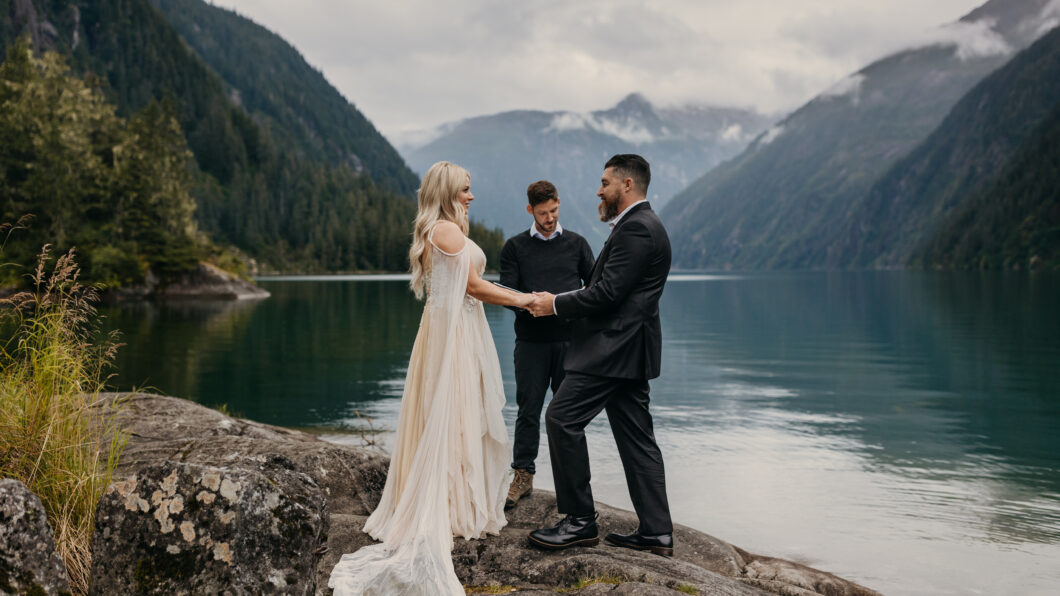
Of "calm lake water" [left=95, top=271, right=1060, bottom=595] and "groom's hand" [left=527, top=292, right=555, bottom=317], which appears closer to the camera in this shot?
"groom's hand" [left=527, top=292, right=555, bottom=317]

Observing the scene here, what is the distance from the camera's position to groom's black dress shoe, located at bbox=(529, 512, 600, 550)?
560cm

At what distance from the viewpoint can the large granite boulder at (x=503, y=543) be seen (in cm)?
485

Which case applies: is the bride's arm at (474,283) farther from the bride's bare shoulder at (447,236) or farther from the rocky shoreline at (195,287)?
the rocky shoreline at (195,287)

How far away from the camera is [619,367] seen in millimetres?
5797

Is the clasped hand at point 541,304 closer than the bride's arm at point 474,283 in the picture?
No

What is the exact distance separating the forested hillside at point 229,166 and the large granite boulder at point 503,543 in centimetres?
13142

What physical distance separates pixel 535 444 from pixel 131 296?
2618 inches

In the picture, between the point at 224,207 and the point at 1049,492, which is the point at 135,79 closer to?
the point at 224,207

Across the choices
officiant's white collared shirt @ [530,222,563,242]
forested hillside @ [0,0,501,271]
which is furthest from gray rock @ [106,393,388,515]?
forested hillside @ [0,0,501,271]

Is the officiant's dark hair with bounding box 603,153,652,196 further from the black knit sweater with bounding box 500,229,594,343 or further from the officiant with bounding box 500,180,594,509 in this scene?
the black knit sweater with bounding box 500,229,594,343

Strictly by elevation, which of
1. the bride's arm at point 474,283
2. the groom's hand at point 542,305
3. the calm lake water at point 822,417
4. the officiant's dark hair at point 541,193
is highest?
the officiant's dark hair at point 541,193

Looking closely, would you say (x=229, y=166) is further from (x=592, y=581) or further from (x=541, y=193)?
(x=592, y=581)

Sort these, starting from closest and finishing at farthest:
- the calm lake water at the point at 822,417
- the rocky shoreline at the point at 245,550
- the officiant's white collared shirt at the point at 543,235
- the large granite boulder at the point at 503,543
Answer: the rocky shoreline at the point at 245,550 → the large granite boulder at the point at 503,543 → the officiant's white collared shirt at the point at 543,235 → the calm lake water at the point at 822,417

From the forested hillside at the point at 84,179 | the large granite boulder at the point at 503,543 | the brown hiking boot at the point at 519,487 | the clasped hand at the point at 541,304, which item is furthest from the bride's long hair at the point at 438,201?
the forested hillside at the point at 84,179
